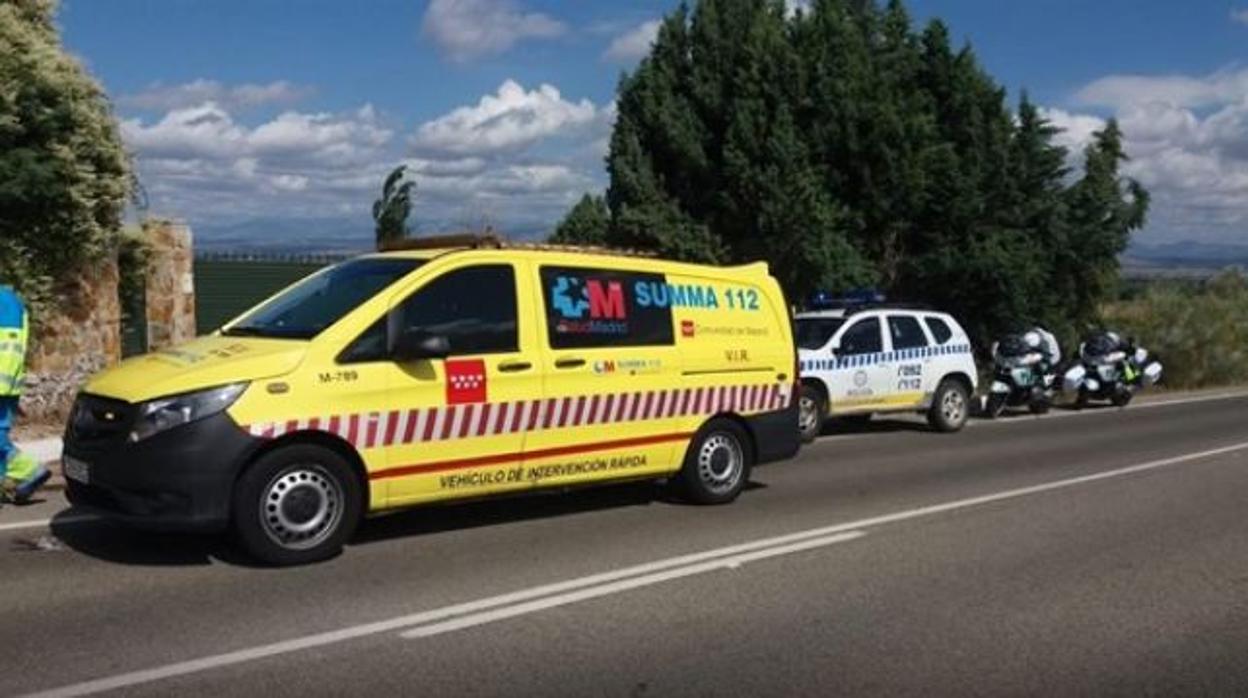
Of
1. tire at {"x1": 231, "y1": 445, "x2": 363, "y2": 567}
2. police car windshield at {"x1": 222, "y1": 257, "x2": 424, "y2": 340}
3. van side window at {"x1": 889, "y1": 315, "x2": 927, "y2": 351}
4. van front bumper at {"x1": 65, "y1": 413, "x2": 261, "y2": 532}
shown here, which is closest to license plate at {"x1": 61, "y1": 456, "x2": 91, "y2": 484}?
van front bumper at {"x1": 65, "y1": 413, "x2": 261, "y2": 532}

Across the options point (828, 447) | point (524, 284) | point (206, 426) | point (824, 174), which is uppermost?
Result: point (824, 174)

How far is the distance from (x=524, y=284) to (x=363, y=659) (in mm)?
3396

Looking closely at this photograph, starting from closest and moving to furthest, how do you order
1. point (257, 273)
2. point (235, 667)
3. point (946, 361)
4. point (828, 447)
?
point (235, 667), point (828, 447), point (946, 361), point (257, 273)

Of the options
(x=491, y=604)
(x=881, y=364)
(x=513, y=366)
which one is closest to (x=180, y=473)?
(x=491, y=604)

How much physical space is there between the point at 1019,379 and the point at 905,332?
3.93 m

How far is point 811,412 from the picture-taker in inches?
614

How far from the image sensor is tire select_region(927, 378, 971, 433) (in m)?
17.4

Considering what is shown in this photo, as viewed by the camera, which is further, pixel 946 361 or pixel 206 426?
pixel 946 361

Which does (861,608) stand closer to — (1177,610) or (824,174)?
(1177,610)

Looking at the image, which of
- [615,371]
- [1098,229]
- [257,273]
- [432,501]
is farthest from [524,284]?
[1098,229]

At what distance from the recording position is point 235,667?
18.7 ft

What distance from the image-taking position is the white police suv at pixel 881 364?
1595 cm

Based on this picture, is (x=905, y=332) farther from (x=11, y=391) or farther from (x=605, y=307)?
(x=11, y=391)

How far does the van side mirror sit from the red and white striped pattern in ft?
1.11
